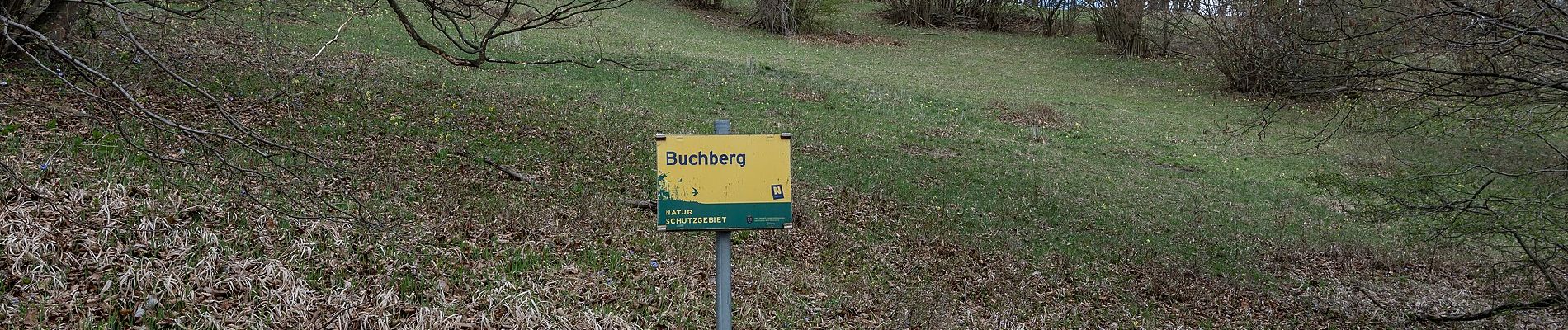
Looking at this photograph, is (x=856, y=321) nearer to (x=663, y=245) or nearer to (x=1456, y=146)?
(x=663, y=245)

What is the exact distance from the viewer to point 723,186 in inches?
159

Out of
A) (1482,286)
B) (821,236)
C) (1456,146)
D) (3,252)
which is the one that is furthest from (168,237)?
(1456,146)

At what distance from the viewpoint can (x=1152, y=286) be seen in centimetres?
837

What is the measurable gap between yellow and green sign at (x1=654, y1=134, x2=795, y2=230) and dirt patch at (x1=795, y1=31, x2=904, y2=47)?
87.4ft

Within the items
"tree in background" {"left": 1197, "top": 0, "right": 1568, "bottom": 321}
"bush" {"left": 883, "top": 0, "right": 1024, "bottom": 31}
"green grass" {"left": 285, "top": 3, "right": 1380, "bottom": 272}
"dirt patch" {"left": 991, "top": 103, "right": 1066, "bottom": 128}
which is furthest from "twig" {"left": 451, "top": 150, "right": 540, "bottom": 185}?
"bush" {"left": 883, "top": 0, "right": 1024, "bottom": 31}

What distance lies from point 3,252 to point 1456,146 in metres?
21.5

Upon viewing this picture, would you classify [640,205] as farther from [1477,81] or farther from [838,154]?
[1477,81]

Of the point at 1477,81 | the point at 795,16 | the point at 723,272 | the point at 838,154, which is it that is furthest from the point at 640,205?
the point at 795,16

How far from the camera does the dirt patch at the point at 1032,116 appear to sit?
1748cm

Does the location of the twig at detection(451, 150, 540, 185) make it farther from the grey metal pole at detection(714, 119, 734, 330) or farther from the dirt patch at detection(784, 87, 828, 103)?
the dirt patch at detection(784, 87, 828, 103)

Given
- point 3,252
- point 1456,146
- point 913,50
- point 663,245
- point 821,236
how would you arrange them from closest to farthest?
point 3,252, point 663,245, point 821,236, point 1456,146, point 913,50

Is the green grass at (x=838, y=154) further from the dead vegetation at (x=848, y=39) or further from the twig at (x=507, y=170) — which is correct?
the dead vegetation at (x=848, y=39)

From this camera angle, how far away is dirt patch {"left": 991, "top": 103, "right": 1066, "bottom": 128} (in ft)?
57.4

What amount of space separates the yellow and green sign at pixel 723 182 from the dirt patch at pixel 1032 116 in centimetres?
1376
